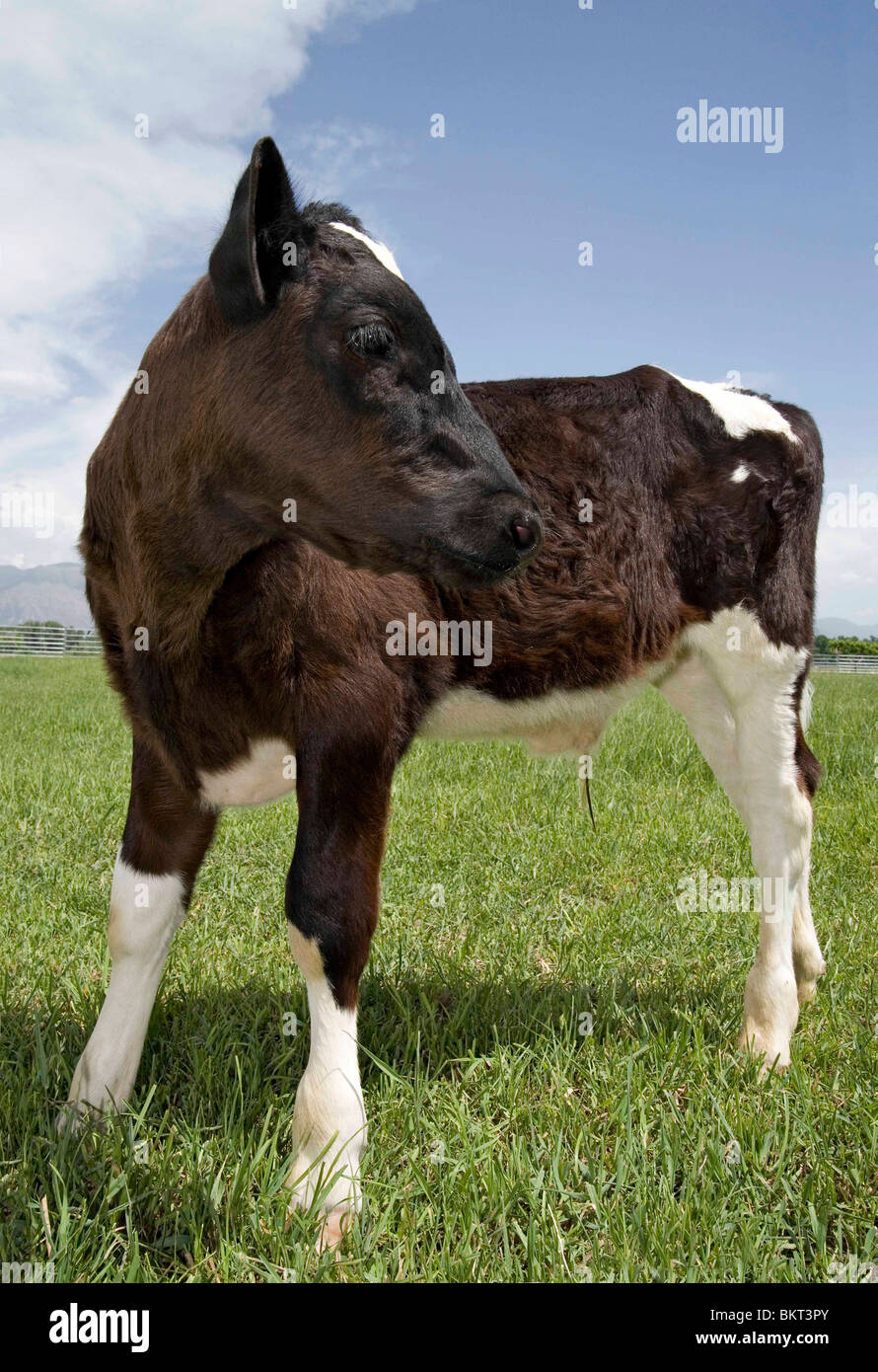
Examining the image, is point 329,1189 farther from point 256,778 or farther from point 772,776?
point 772,776

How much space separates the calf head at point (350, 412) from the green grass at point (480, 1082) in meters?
1.63

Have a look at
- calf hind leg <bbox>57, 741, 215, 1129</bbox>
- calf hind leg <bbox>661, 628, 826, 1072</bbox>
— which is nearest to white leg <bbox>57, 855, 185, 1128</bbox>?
calf hind leg <bbox>57, 741, 215, 1129</bbox>

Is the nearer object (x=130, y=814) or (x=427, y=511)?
(x=427, y=511)

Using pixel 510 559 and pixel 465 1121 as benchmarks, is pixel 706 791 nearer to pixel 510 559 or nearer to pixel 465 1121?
pixel 465 1121

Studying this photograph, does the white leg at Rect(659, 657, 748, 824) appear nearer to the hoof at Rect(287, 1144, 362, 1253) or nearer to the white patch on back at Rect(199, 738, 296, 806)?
the white patch on back at Rect(199, 738, 296, 806)

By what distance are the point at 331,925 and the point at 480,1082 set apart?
0.97 metres

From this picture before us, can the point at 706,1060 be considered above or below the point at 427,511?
below

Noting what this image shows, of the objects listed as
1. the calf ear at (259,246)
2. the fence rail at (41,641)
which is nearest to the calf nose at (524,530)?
the calf ear at (259,246)

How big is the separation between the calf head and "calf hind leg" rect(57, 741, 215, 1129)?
115 cm

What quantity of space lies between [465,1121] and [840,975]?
2156 millimetres

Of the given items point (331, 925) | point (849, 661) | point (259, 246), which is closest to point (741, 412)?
point (259, 246)

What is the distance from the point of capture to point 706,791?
820 cm

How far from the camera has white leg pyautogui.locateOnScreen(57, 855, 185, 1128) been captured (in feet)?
10.6
